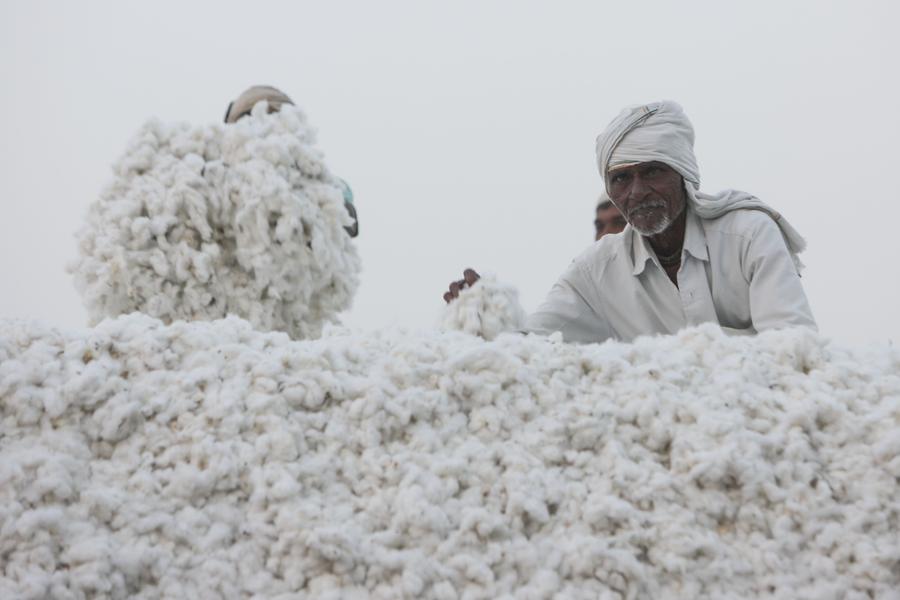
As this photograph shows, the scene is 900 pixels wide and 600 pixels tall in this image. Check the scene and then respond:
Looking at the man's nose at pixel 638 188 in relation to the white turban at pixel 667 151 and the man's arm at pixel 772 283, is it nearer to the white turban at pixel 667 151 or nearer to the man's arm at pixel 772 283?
the white turban at pixel 667 151

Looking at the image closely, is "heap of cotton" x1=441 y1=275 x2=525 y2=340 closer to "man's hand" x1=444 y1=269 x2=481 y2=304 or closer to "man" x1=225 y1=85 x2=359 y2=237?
"man's hand" x1=444 y1=269 x2=481 y2=304

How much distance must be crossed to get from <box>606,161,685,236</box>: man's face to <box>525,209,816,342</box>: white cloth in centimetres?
5

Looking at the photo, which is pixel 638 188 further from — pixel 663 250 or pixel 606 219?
pixel 606 219

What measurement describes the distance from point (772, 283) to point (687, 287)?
15cm

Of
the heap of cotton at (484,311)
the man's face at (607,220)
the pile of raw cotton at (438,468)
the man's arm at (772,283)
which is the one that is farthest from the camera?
the man's face at (607,220)

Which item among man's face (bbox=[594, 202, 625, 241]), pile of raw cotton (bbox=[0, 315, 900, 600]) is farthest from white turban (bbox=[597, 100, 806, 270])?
man's face (bbox=[594, 202, 625, 241])

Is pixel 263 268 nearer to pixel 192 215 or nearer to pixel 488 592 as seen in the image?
pixel 192 215

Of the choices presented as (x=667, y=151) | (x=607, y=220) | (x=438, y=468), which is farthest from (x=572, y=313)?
(x=607, y=220)

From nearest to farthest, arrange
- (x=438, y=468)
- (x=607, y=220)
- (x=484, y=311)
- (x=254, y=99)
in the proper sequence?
(x=438, y=468), (x=484, y=311), (x=254, y=99), (x=607, y=220)

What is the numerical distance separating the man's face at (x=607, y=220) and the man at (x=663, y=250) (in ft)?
4.70

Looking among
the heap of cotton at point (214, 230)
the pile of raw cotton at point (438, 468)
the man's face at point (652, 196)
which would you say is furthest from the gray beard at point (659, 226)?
the pile of raw cotton at point (438, 468)

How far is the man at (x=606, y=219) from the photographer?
10.7ft

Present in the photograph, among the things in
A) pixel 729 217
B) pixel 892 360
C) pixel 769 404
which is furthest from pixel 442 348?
pixel 729 217

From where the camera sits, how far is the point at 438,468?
0.75 meters
